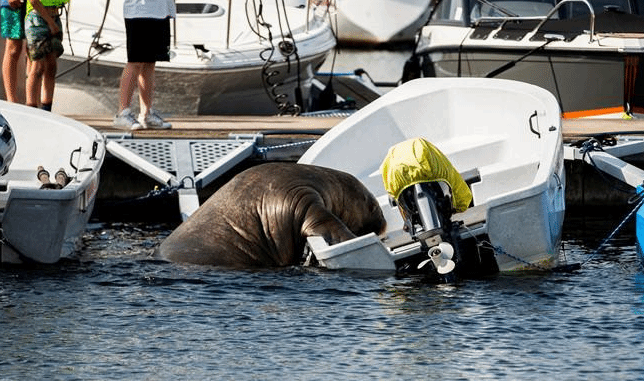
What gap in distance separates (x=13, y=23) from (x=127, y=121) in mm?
1257

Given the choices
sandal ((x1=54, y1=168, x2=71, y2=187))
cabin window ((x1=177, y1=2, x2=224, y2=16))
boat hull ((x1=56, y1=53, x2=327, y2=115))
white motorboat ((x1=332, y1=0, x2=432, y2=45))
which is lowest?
white motorboat ((x1=332, y1=0, x2=432, y2=45))

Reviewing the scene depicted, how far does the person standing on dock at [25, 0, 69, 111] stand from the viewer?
42.7 feet

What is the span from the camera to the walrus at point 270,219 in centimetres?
1027

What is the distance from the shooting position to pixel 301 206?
10.3 metres

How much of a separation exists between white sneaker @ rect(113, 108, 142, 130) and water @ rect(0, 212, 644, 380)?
10.1 ft

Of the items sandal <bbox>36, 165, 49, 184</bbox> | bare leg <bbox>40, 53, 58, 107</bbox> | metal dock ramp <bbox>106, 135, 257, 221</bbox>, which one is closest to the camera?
sandal <bbox>36, 165, 49, 184</bbox>

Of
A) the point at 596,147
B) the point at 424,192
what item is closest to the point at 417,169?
the point at 424,192

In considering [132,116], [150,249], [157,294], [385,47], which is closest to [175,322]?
[157,294]

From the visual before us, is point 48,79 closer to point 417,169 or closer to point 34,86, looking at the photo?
point 34,86

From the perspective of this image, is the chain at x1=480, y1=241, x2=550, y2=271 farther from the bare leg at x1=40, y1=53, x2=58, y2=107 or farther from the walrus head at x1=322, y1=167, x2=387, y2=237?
the bare leg at x1=40, y1=53, x2=58, y2=107

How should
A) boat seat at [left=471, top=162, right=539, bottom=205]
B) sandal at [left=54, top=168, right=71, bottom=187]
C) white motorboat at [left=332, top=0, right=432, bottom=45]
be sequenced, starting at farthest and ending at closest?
white motorboat at [left=332, top=0, right=432, bottom=45], boat seat at [left=471, top=162, right=539, bottom=205], sandal at [left=54, top=168, right=71, bottom=187]

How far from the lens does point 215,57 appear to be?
16562mm

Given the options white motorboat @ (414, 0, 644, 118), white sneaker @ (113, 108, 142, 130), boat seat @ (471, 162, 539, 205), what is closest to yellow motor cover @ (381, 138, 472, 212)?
boat seat @ (471, 162, 539, 205)

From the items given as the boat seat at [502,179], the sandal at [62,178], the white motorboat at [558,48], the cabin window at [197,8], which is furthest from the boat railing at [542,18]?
the sandal at [62,178]
